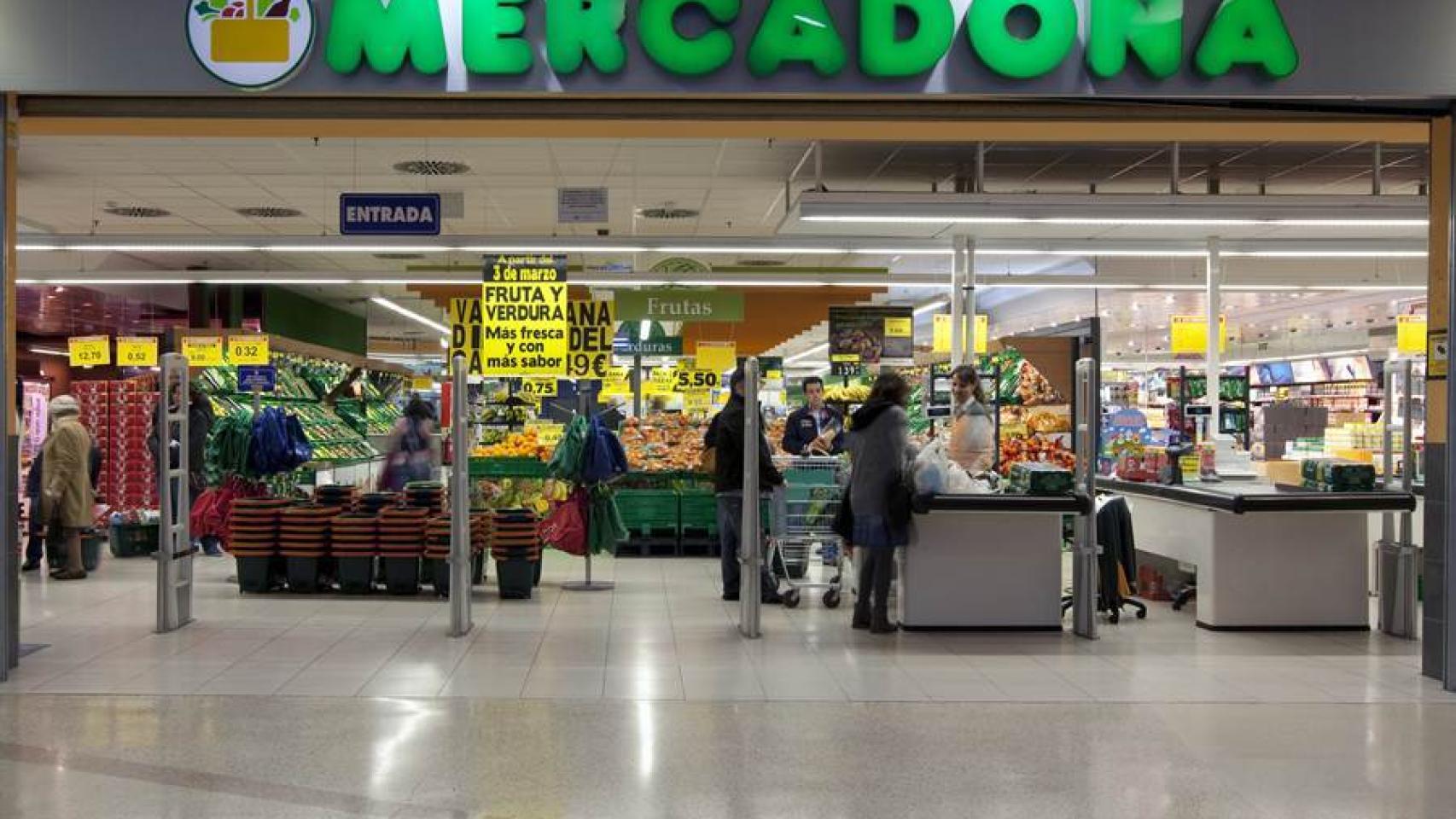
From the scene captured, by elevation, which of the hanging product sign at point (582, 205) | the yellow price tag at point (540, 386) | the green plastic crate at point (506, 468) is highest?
the hanging product sign at point (582, 205)

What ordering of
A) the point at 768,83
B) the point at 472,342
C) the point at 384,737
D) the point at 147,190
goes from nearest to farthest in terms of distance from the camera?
the point at 384,737 → the point at 768,83 → the point at 472,342 → the point at 147,190

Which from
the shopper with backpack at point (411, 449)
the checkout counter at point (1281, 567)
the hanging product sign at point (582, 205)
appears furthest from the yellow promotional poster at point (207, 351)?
the checkout counter at point (1281, 567)

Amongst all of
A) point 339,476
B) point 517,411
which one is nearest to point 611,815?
point 517,411

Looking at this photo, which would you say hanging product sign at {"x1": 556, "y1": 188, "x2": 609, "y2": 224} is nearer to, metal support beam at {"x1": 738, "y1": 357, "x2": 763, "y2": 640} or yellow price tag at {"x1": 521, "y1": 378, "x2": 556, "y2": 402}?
yellow price tag at {"x1": 521, "y1": 378, "x2": 556, "y2": 402}

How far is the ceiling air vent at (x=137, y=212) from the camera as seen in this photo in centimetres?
1422

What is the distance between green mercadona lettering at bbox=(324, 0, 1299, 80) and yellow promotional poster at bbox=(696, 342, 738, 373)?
16.1m

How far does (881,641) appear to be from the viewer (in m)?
7.43

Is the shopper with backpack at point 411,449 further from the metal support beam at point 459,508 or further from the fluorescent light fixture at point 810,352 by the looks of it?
the fluorescent light fixture at point 810,352

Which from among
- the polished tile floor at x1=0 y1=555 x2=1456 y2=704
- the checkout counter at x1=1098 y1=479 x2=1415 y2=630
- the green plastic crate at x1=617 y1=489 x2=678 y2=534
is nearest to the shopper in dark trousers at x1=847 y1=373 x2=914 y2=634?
the polished tile floor at x1=0 y1=555 x2=1456 y2=704

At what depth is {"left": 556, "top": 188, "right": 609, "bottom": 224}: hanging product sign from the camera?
10617 millimetres

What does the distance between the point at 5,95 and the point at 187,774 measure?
3909 millimetres

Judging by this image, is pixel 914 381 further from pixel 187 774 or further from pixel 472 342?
pixel 187 774

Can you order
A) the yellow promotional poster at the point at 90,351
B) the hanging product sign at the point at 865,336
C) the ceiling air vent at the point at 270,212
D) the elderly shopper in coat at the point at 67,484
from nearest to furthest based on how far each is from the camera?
the elderly shopper in coat at the point at 67,484 → the ceiling air vent at the point at 270,212 → the hanging product sign at the point at 865,336 → the yellow promotional poster at the point at 90,351

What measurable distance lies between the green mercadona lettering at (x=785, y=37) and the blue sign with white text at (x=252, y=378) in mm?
8098
